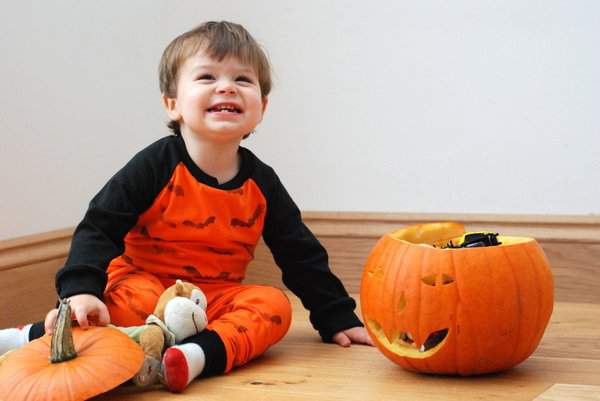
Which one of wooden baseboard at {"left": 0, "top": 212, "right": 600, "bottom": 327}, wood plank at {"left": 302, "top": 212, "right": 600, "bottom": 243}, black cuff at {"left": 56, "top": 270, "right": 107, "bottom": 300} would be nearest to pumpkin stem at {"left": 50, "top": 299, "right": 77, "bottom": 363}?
black cuff at {"left": 56, "top": 270, "right": 107, "bottom": 300}

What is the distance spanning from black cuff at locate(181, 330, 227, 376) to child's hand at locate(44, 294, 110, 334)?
11 cm

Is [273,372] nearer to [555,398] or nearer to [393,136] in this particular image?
[555,398]

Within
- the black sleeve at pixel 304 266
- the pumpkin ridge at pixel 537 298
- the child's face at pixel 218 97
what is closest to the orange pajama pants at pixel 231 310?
the black sleeve at pixel 304 266

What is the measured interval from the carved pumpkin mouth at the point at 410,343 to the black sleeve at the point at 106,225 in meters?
0.37

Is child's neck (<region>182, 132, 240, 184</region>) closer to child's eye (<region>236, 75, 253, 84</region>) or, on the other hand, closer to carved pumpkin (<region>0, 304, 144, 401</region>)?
child's eye (<region>236, 75, 253, 84</region>)

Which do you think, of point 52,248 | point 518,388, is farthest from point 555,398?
point 52,248

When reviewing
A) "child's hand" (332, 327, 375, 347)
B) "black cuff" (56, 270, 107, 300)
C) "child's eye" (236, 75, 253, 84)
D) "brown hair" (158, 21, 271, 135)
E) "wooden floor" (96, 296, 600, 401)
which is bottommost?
"wooden floor" (96, 296, 600, 401)

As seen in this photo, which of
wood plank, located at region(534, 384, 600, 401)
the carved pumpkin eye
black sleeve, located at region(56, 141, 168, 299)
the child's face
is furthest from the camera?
the child's face

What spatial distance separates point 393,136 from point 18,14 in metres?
0.71

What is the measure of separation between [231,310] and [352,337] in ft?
0.63

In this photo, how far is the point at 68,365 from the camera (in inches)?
41.1

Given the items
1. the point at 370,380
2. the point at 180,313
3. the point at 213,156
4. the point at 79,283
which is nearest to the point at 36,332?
the point at 79,283

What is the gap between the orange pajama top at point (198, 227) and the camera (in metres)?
1.30

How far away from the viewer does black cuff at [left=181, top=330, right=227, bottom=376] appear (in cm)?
117
